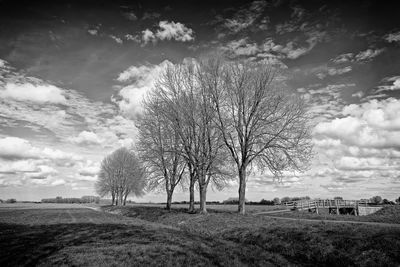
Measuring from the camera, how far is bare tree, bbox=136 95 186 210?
29984 mm

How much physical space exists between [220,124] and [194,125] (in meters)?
2.77

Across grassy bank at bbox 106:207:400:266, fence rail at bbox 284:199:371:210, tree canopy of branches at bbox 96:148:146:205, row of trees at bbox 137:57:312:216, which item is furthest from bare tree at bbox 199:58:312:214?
tree canopy of branches at bbox 96:148:146:205

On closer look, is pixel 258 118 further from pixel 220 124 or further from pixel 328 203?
pixel 328 203

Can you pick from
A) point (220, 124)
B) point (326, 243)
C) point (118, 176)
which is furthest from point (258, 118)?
point (118, 176)

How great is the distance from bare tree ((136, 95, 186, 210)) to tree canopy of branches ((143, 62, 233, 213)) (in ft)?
2.01

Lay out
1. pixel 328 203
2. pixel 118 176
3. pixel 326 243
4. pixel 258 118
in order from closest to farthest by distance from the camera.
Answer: pixel 326 243, pixel 258 118, pixel 328 203, pixel 118 176

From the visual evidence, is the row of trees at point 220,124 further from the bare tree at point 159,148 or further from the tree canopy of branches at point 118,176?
the tree canopy of branches at point 118,176

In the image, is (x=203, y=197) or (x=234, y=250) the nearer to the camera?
(x=234, y=250)

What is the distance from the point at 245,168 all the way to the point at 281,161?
329cm

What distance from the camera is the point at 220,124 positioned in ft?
89.7

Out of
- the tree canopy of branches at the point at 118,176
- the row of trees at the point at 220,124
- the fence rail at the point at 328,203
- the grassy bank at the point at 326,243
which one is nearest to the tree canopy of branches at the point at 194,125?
the row of trees at the point at 220,124

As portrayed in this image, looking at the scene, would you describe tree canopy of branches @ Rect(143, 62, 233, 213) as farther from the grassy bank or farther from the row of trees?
the grassy bank

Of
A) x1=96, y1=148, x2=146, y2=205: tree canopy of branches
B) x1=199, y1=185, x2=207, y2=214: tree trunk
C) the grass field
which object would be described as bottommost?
the grass field

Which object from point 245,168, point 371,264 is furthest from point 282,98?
point 371,264
